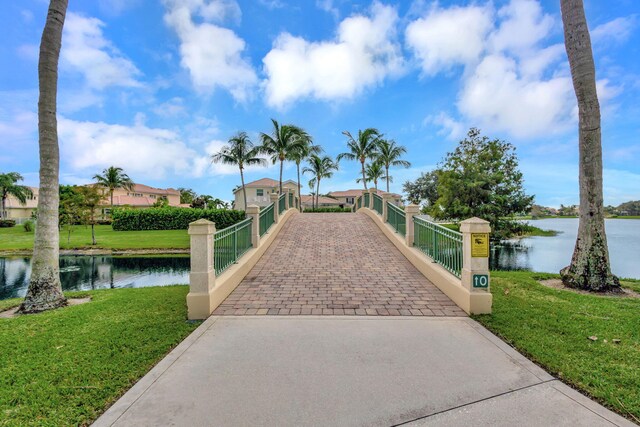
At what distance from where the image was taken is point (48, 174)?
6.47 meters

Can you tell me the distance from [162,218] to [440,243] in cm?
3483

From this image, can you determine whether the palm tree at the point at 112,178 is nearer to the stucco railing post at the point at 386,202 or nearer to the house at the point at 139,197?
the house at the point at 139,197

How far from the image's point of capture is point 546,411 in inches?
109

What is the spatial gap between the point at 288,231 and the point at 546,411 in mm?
10971

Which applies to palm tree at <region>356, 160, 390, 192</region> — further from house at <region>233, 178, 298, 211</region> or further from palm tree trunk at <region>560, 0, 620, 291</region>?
palm tree trunk at <region>560, 0, 620, 291</region>

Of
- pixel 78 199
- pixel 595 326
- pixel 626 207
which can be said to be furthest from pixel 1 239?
pixel 626 207

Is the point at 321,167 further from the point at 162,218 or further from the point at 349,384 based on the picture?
the point at 349,384

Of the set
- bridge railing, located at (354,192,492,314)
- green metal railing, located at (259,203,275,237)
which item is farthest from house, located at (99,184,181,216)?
bridge railing, located at (354,192,492,314)

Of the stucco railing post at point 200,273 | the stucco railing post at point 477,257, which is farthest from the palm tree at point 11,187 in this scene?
the stucco railing post at point 477,257

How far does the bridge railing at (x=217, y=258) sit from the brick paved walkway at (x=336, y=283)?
235 mm

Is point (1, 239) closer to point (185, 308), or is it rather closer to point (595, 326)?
point (185, 308)

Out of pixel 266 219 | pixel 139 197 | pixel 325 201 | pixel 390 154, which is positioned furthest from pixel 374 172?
pixel 139 197

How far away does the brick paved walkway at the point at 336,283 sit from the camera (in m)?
5.53

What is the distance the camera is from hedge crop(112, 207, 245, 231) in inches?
1379
